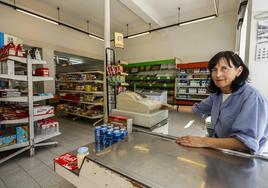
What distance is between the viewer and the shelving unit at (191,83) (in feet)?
20.6

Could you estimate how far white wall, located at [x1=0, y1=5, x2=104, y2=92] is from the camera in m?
5.36

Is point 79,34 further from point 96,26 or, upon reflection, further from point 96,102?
point 96,102

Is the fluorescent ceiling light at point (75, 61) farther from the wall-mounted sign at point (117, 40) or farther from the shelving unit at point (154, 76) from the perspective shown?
the wall-mounted sign at point (117, 40)

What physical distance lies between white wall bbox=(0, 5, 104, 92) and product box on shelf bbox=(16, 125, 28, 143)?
Result: 4350 millimetres

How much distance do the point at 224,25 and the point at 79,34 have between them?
277 inches

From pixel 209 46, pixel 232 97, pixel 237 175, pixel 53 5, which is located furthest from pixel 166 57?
pixel 237 175

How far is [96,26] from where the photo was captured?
824cm

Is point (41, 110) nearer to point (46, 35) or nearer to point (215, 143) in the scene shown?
point (215, 143)

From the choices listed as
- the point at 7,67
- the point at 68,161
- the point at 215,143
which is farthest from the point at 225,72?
the point at 7,67

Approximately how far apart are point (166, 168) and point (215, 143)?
456 millimetres

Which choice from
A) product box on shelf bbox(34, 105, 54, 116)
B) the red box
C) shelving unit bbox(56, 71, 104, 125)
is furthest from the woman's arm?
shelving unit bbox(56, 71, 104, 125)

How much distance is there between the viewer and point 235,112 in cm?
108

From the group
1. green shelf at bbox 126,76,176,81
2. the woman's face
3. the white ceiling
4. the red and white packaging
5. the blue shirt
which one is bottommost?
the red and white packaging

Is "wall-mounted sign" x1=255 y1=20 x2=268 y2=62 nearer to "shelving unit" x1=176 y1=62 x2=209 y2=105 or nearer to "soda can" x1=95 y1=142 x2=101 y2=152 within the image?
"soda can" x1=95 y1=142 x2=101 y2=152
